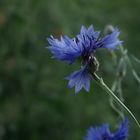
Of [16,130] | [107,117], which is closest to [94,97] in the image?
[107,117]

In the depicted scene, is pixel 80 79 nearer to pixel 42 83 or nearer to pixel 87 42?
pixel 87 42

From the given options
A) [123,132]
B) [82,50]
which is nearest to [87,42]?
[82,50]

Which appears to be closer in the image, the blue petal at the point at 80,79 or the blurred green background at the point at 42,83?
the blue petal at the point at 80,79

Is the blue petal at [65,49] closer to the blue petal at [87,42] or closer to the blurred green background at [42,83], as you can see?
the blue petal at [87,42]

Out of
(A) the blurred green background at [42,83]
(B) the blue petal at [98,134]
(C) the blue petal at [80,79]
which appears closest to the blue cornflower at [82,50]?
(C) the blue petal at [80,79]

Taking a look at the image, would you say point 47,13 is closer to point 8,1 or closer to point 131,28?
point 8,1
